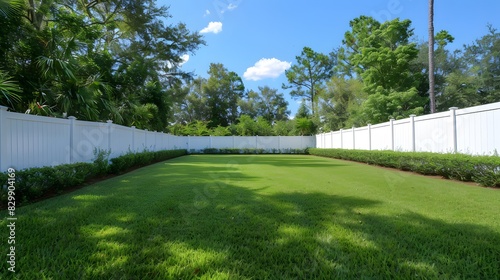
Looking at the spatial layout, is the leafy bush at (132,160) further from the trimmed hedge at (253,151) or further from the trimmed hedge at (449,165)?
the trimmed hedge at (253,151)

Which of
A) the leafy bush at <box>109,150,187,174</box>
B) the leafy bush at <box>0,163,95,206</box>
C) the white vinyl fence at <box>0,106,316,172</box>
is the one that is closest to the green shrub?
the white vinyl fence at <box>0,106,316,172</box>

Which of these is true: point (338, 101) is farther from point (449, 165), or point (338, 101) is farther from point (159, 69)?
point (449, 165)

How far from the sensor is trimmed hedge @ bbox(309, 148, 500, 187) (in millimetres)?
5381

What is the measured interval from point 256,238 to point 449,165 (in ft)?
20.8

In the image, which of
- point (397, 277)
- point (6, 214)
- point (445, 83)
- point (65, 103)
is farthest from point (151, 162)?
point (445, 83)

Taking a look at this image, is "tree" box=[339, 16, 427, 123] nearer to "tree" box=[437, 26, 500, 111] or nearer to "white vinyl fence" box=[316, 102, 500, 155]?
"tree" box=[437, 26, 500, 111]

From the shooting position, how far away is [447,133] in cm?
756

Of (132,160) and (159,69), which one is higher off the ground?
(159,69)

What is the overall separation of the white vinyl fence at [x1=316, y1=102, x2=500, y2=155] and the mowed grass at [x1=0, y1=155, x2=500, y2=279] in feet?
9.03

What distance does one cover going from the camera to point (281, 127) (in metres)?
28.2

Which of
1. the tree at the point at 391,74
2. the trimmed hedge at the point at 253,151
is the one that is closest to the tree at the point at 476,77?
the tree at the point at 391,74

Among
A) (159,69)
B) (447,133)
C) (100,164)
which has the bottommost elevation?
(100,164)

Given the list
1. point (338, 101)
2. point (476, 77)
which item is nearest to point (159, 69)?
point (338, 101)

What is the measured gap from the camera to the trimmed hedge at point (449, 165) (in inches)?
212
